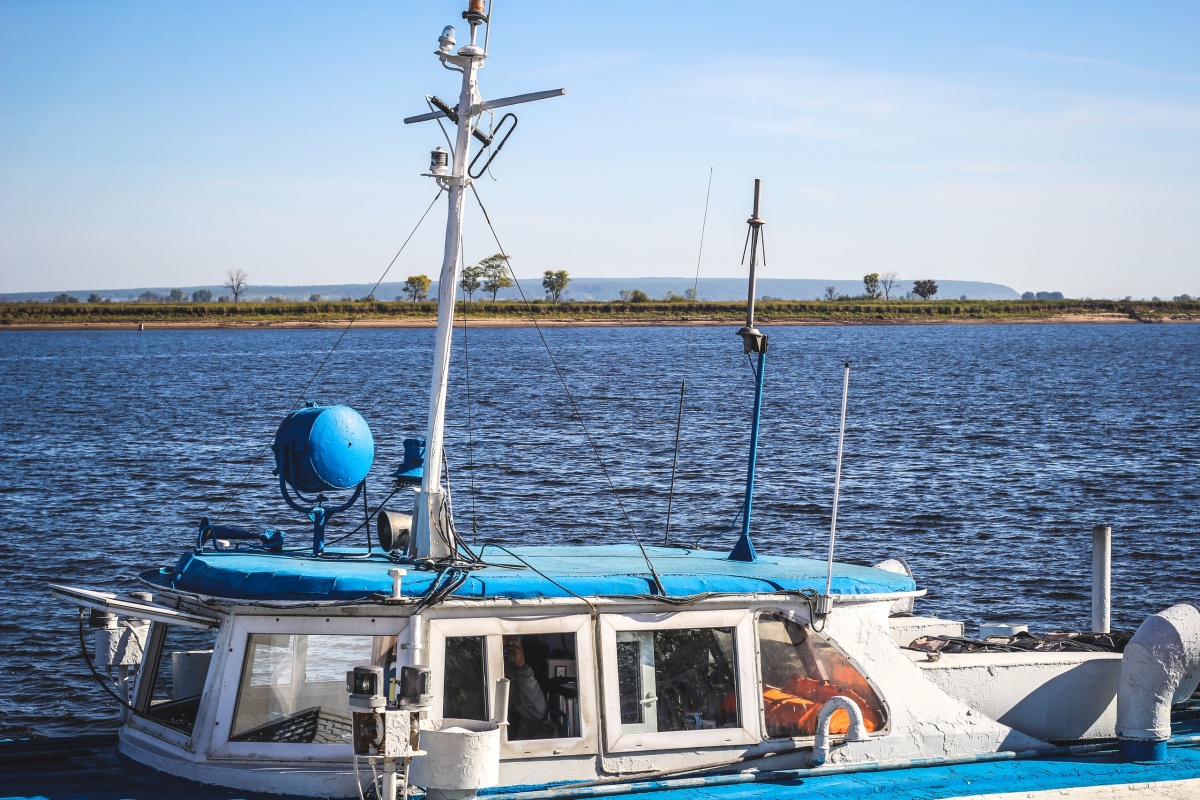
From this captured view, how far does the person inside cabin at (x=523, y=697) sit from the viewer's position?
933 centimetres

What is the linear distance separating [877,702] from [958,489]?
86.2ft

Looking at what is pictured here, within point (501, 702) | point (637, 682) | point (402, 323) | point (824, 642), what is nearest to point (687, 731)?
point (637, 682)

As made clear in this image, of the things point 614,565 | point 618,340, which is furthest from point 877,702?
point 618,340

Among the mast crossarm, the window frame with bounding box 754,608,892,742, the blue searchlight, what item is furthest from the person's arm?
the mast crossarm

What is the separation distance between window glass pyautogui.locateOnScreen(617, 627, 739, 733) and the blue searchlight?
8.76 feet

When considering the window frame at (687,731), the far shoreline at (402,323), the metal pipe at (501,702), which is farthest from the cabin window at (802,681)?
the far shoreline at (402,323)

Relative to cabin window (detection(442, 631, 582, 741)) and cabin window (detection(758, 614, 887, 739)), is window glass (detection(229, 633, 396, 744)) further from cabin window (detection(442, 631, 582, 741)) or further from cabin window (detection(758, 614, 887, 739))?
cabin window (detection(758, 614, 887, 739))

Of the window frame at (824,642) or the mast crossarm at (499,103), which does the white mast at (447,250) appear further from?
the window frame at (824,642)

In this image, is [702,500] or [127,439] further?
[127,439]

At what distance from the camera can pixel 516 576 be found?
9586 millimetres

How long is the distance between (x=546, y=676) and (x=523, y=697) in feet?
0.77

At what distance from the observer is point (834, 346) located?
130m

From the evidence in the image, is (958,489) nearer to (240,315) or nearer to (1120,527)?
(1120,527)

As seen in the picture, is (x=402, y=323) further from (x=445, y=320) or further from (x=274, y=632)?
(x=274, y=632)
